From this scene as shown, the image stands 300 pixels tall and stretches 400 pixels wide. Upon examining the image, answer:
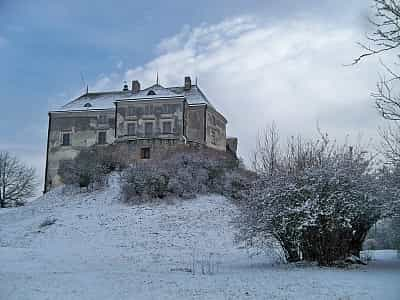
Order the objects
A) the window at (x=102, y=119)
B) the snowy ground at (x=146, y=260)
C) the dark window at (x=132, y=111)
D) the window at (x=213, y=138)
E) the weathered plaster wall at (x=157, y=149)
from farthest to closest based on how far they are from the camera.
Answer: the window at (x=102, y=119), the window at (x=213, y=138), the dark window at (x=132, y=111), the weathered plaster wall at (x=157, y=149), the snowy ground at (x=146, y=260)

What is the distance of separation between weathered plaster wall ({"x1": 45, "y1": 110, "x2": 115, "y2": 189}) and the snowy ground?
7.06 meters

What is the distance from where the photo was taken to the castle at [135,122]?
39344 mm

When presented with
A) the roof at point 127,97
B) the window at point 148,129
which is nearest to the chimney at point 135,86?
the roof at point 127,97

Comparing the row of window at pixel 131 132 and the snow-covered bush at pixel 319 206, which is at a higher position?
the row of window at pixel 131 132

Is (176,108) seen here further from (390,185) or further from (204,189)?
(390,185)

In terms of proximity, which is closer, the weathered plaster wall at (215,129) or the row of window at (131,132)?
the row of window at (131,132)

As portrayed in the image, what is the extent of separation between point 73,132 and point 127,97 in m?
5.32

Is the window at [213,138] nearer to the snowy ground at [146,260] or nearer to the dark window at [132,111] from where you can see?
the dark window at [132,111]

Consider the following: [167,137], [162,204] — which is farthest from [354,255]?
[167,137]

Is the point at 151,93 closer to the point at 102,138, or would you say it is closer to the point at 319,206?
the point at 102,138

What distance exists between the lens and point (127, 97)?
41.3 meters

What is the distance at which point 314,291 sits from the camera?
10328 mm

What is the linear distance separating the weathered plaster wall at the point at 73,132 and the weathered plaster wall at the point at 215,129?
7.60 m

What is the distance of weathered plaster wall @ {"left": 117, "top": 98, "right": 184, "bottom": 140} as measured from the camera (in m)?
39.1
